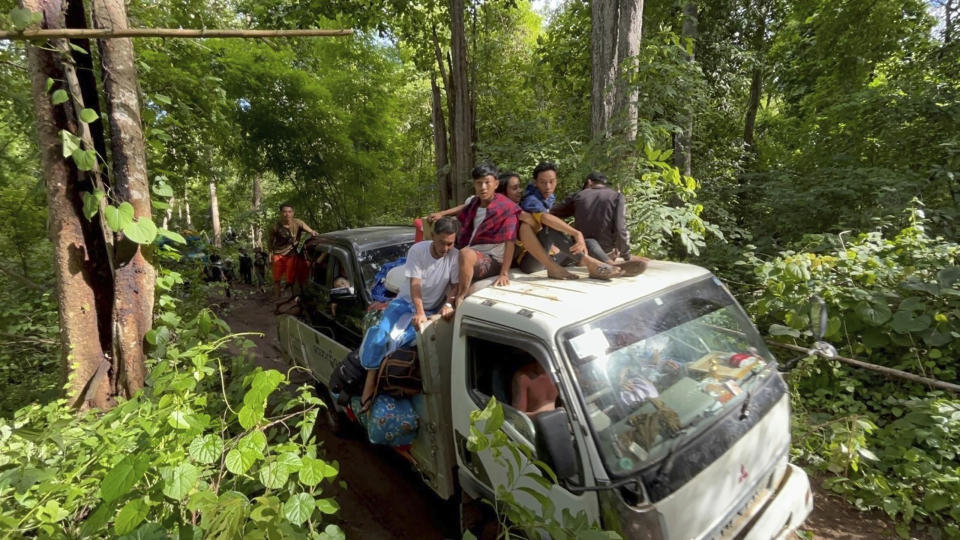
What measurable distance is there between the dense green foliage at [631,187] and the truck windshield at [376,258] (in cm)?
149

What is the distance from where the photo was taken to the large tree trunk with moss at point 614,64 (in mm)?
5242

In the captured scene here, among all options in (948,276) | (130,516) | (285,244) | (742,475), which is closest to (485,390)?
(742,475)

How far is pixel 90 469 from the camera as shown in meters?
2.16

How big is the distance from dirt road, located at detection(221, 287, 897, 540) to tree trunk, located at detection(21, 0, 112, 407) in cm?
174

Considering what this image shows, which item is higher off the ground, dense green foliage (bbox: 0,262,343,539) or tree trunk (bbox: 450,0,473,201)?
tree trunk (bbox: 450,0,473,201)

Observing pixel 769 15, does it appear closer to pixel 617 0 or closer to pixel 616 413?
pixel 617 0

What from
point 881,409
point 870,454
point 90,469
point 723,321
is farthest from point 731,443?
point 90,469

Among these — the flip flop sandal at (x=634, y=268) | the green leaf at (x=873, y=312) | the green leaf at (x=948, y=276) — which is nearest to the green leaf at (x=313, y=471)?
the flip flop sandal at (x=634, y=268)

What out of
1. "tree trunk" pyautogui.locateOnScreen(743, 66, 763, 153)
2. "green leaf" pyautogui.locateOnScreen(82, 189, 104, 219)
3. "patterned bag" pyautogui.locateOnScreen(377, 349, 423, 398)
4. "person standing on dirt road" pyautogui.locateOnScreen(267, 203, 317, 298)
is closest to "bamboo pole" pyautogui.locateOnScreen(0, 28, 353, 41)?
"green leaf" pyautogui.locateOnScreen(82, 189, 104, 219)

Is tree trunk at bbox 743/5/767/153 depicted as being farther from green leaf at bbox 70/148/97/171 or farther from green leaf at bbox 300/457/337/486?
green leaf at bbox 70/148/97/171

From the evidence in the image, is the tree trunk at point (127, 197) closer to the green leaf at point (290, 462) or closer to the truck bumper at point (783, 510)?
the green leaf at point (290, 462)

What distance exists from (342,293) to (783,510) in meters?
3.77

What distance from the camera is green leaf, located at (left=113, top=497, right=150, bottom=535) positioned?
144 cm

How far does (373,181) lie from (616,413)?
10.4m
